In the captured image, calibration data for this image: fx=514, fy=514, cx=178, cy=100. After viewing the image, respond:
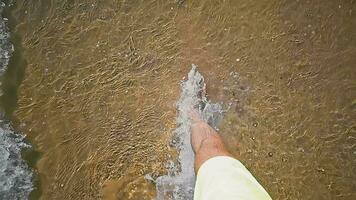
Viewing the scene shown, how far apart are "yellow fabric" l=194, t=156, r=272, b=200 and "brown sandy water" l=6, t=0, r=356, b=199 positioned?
660mm

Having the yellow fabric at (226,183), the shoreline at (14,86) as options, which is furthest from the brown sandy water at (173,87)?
the yellow fabric at (226,183)

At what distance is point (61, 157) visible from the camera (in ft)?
7.91

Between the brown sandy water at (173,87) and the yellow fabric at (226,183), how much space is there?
660mm

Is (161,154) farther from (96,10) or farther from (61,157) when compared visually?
(96,10)

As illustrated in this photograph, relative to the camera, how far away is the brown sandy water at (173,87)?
7.93 ft

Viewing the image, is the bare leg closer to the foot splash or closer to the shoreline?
the foot splash

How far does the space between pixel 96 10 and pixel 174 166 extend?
32.8 inches

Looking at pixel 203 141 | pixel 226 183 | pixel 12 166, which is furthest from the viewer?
pixel 12 166

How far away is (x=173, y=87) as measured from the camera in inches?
96.7

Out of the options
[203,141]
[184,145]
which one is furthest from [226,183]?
[184,145]

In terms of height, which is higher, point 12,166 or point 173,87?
point 173,87

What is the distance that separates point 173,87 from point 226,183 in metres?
0.94

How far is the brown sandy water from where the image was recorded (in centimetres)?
242

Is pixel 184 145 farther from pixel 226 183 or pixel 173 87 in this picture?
pixel 226 183
